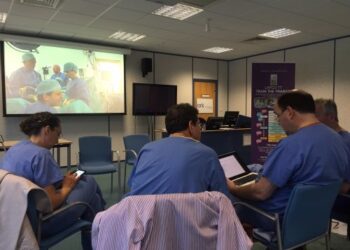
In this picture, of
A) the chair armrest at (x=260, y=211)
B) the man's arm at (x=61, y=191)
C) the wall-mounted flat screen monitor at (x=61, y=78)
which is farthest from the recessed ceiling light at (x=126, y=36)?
the chair armrest at (x=260, y=211)

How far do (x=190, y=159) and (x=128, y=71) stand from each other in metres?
5.83

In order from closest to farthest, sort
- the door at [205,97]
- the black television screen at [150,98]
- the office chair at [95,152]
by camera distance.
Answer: the office chair at [95,152]
the black television screen at [150,98]
the door at [205,97]

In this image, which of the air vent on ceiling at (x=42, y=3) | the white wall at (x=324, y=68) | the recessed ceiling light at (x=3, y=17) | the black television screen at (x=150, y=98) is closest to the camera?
the air vent on ceiling at (x=42, y=3)

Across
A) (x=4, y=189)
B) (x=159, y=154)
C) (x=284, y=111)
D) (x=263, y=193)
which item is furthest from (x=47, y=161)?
(x=284, y=111)

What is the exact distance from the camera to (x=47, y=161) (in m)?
1.92

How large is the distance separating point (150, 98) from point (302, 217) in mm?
5515

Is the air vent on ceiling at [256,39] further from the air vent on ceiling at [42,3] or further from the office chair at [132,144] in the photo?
the air vent on ceiling at [42,3]

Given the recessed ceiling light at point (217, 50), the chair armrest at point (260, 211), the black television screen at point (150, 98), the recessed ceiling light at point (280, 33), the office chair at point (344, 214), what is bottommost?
the office chair at point (344, 214)

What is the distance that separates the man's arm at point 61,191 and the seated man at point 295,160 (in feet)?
3.52

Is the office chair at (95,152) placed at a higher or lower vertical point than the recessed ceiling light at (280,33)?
lower

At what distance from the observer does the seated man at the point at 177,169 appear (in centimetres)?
144

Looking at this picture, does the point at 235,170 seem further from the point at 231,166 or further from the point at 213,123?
the point at 213,123

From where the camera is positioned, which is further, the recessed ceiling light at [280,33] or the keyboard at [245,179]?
the recessed ceiling light at [280,33]

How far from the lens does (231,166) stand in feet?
7.38
